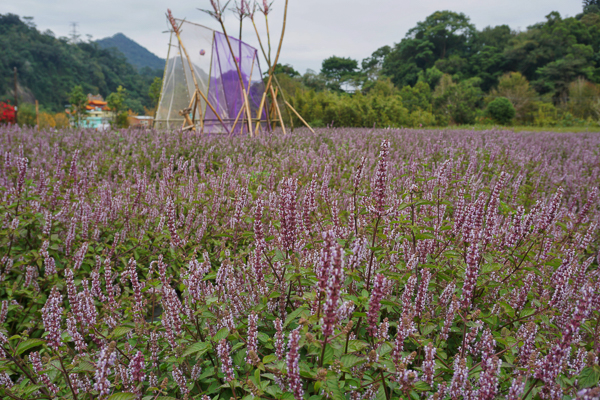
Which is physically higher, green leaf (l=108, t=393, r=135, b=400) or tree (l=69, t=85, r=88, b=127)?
tree (l=69, t=85, r=88, b=127)

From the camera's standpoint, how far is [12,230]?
271cm

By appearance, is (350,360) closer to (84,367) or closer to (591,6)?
(84,367)

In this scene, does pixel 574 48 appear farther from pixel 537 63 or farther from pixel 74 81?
pixel 74 81

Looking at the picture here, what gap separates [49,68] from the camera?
288ft

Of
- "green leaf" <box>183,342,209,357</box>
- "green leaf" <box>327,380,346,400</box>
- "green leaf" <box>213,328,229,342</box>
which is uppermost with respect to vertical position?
"green leaf" <box>213,328,229,342</box>

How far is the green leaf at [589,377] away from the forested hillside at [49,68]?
97.5 metres

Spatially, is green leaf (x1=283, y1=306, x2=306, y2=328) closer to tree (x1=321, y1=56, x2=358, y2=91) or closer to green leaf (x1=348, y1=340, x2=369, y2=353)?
green leaf (x1=348, y1=340, x2=369, y2=353)

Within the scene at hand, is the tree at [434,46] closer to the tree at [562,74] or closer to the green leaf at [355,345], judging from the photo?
the tree at [562,74]

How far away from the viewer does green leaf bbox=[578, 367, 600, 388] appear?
1175 millimetres

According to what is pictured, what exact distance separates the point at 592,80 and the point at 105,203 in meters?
68.4

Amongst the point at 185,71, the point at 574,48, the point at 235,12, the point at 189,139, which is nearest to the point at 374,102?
the point at 185,71

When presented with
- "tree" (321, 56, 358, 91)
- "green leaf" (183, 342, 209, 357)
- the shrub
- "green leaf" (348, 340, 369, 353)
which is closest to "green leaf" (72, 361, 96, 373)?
"green leaf" (183, 342, 209, 357)

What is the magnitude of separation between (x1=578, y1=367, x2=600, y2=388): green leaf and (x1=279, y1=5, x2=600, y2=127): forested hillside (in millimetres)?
14996

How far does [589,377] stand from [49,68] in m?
116
